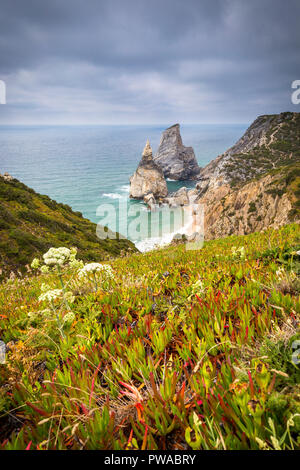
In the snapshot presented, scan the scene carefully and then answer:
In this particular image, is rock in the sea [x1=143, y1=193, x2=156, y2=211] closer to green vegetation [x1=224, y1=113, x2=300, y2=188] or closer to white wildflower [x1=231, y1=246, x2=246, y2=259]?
green vegetation [x1=224, y1=113, x2=300, y2=188]

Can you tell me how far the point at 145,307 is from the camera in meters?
3.25

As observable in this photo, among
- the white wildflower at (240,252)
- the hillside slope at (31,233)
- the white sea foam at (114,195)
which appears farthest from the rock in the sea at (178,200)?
the white wildflower at (240,252)

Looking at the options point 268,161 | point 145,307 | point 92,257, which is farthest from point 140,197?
point 145,307

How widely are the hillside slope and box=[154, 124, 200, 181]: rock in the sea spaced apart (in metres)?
137

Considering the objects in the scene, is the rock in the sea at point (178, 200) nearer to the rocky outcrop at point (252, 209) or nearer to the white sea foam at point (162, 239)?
the white sea foam at point (162, 239)

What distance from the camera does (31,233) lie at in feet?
88.7

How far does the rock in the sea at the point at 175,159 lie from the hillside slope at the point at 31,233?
13711 cm

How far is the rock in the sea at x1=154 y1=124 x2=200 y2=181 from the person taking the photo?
563 ft

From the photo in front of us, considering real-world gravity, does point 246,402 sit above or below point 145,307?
above

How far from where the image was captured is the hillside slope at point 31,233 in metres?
21.8

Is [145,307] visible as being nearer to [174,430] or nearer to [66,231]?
[174,430]
